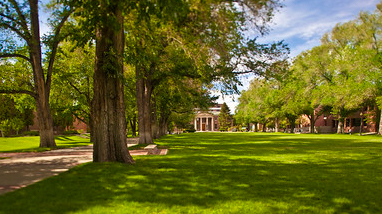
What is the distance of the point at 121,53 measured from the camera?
10391mm

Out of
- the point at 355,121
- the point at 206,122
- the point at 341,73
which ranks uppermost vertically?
the point at 341,73

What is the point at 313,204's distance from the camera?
5.41 m

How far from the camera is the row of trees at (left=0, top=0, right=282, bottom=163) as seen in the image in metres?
9.12

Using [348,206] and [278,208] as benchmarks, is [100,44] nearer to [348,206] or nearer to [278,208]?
[278,208]

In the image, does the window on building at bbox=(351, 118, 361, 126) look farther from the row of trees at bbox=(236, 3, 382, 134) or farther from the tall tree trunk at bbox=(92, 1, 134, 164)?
the tall tree trunk at bbox=(92, 1, 134, 164)

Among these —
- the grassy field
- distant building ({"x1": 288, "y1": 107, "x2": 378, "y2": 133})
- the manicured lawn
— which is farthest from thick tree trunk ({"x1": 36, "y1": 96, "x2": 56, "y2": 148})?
distant building ({"x1": 288, "y1": 107, "x2": 378, "y2": 133})

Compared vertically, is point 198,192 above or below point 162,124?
below

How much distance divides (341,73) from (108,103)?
44.7m

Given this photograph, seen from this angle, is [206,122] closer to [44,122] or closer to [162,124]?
[162,124]

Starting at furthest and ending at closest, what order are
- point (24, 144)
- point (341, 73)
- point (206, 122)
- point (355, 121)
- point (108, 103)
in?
1. point (206, 122)
2. point (355, 121)
3. point (341, 73)
4. point (24, 144)
5. point (108, 103)

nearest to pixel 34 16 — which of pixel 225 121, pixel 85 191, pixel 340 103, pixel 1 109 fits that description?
pixel 85 191

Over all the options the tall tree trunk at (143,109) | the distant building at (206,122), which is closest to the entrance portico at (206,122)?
the distant building at (206,122)

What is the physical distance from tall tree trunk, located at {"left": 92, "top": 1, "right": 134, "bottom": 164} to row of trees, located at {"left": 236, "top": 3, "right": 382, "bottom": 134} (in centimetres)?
2646

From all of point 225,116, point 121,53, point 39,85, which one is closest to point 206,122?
point 225,116
